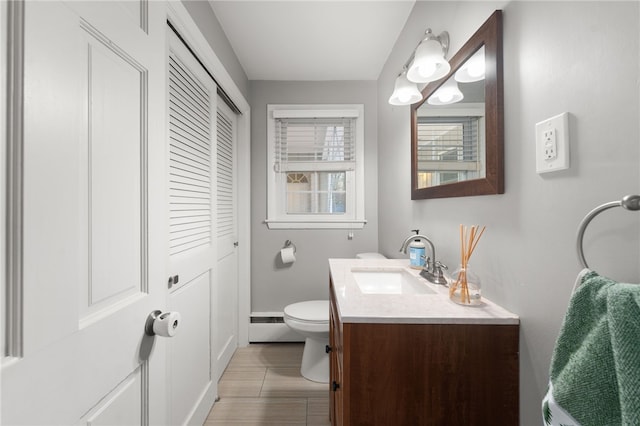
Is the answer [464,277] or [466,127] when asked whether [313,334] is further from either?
[466,127]

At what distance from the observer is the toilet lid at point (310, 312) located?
177 centimetres

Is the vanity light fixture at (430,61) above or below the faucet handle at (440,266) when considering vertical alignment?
above

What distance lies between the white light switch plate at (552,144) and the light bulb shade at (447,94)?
0.46 metres

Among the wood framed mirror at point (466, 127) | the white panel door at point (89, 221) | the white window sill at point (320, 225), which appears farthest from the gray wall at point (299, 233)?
the white panel door at point (89, 221)

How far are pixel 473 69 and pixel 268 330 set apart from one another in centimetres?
228

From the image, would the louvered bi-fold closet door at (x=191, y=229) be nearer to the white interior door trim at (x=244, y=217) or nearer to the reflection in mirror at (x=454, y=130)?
the white interior door trim at (x=244, y=217)

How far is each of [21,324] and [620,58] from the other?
1.10m

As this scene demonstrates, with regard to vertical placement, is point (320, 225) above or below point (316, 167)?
below

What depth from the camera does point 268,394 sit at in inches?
68.1

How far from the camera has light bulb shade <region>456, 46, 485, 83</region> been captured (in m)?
0.95

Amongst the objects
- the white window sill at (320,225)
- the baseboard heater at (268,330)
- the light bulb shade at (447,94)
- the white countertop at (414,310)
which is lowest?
the baseboard heater at (268,330)

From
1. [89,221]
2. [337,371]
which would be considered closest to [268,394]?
[337,371]

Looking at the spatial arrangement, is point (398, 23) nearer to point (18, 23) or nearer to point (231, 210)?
point (231, 210)

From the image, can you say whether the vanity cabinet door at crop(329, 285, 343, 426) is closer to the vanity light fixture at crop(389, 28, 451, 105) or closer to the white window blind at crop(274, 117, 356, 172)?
the vanity light fixture at crop(389, 28, 451, 105)
